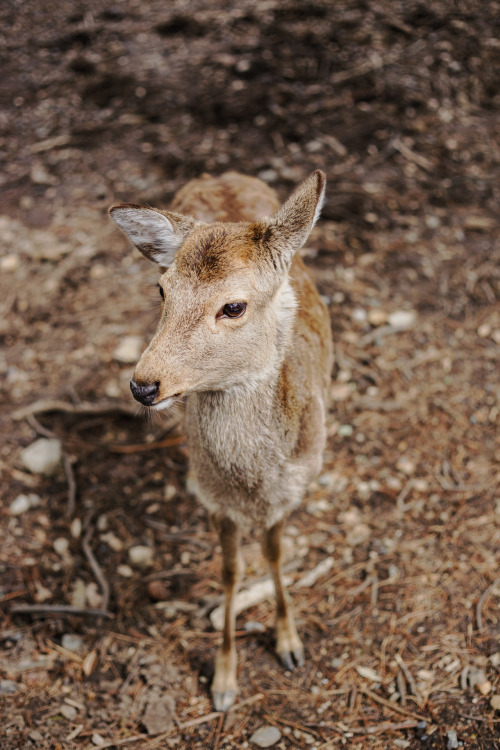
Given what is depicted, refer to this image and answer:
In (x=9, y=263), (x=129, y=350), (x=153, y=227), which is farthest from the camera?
(x=9, y=263)

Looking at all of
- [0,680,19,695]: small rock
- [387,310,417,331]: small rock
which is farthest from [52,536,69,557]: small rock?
[387,310,417,331]: small rock

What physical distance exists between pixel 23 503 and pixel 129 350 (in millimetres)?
1285

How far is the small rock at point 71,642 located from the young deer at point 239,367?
0.75 m

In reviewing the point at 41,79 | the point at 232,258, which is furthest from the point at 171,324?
the point at 41,79

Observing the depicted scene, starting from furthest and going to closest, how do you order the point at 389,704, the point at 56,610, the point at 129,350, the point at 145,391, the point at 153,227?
the point at 129,350 → the point at 56,610 → the point at 389,704 → the point at 153,227 → the point at 145,391

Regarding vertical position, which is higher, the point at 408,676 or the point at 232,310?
the point at 232,310

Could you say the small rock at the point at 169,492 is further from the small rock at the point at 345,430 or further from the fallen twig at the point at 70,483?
the small rock at the point at 345,430

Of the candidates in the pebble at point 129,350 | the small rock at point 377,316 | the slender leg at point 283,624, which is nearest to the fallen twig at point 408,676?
the slender leg at point 283,624

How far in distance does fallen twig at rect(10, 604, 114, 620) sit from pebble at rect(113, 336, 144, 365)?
1.74 m

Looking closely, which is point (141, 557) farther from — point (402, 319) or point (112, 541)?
point (402, 319)

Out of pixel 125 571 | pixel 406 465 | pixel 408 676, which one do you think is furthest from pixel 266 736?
pixel 406 465

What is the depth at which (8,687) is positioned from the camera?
3.24 m

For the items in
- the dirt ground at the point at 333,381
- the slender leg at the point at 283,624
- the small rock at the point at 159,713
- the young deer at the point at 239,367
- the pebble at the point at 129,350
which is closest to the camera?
the young deer at the point at 239,367

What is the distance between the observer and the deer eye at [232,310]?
2508mm
